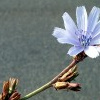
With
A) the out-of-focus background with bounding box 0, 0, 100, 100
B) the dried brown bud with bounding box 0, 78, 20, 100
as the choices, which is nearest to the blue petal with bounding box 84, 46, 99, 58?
the dried brown bud with bounding box 0, 78, 20, 100

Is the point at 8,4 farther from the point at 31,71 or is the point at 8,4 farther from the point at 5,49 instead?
the point at 31,71

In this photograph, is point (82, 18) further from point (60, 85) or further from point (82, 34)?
point (60, 85)

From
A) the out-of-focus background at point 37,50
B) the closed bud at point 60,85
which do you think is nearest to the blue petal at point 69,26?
the closed bud at point 60,85

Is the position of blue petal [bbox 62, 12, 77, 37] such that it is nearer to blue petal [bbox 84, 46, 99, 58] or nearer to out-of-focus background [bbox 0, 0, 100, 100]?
blue petal [bbox 84, 46, 99, 58]

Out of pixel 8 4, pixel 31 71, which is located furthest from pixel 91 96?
pixel 8 4

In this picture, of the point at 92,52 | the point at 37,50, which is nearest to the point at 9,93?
the point at 92,52

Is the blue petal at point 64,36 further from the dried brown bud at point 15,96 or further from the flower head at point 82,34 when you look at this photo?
the dried brown bud at point 15,96
